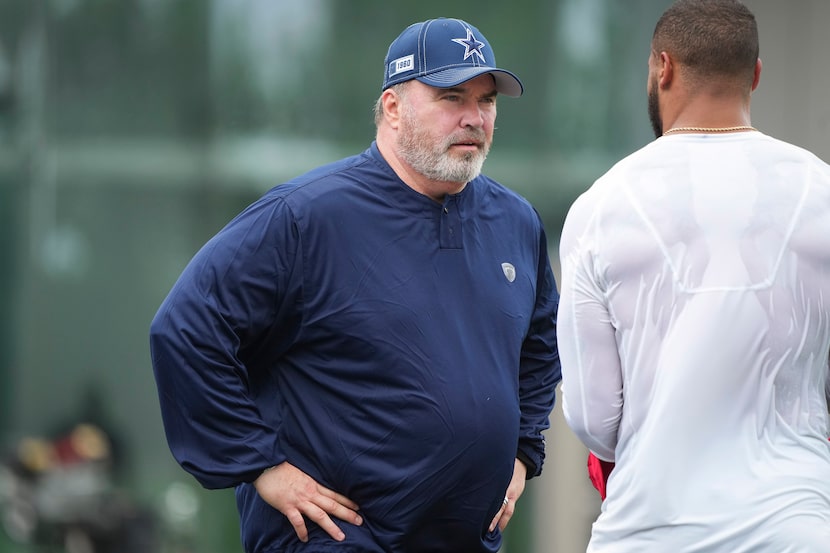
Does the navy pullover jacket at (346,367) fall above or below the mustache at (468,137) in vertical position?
below

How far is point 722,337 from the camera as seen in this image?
2.60 m

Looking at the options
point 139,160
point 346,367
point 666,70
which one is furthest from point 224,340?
point 139,160

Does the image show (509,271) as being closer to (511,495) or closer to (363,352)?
(363,352)

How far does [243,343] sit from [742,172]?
56.7 inches

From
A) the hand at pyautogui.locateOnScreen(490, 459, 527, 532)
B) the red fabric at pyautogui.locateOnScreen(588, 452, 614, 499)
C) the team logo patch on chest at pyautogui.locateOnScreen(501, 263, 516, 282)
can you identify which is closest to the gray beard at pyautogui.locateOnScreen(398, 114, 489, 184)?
the team logo patch on chest at pyautogui.locateOnScreen(501, 263, 516, 282)

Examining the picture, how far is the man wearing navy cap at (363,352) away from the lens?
3.44 meters

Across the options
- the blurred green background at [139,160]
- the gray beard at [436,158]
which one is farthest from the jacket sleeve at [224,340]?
the blurred green background at [139,160]

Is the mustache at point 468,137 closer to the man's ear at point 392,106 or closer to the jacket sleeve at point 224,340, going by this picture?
the man's ear at point 392,106

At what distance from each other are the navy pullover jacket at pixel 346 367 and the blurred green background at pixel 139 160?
11.3 feet

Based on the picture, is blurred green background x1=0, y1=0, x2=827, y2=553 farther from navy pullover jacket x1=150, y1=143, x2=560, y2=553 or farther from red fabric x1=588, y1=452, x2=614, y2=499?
red fabric x1=588, y1=452, x2=614, y2=499

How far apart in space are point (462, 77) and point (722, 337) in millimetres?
1293

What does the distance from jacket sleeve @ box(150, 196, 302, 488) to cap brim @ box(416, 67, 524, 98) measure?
1.83ft

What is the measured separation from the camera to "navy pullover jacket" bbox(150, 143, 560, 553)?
11.3 ft

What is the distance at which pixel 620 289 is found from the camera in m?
2.67
